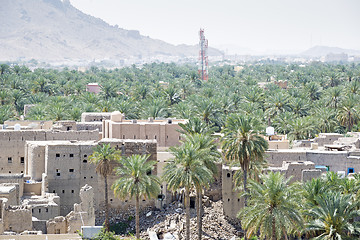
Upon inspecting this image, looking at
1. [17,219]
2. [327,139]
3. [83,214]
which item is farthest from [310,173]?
[17,219]

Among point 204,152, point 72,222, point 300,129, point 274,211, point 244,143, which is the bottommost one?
point 72,222

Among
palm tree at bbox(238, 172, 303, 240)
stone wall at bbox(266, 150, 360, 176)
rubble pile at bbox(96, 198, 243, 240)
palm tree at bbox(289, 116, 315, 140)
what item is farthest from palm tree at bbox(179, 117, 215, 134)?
palm tree at bbox(289, 116, 315, 140)

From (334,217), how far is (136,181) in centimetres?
1276

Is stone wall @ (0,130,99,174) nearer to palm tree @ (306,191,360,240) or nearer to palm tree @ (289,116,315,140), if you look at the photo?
palm tree @ (306,191,360,240)

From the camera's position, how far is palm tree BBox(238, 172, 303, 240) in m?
32.6

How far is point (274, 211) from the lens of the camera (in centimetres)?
3278

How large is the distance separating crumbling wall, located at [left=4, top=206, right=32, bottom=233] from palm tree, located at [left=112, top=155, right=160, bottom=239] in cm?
566

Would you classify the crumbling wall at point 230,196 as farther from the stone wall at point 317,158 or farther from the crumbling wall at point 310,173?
the crumbling wall at point 310,173

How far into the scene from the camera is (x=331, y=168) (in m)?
45.8

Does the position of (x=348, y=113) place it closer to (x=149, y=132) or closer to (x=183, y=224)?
(x=149, y=132)

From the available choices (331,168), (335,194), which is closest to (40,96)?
(331,168)

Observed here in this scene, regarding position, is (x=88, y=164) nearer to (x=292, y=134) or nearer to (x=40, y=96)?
(x=292, y=134)

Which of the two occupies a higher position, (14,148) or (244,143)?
(244,143)

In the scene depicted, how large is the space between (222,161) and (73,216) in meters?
10.9
